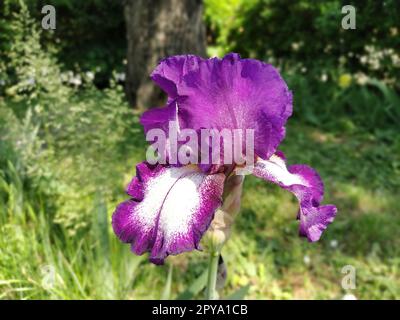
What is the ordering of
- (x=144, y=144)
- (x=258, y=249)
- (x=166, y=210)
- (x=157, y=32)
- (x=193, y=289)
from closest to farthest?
(x=166, y=210) → (x=193, y=289) → (x=258, y=249) → (x=144, y=144) → (x=157, y=32)

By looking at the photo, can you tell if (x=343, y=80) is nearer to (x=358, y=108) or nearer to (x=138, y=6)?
(x=358, y=108)

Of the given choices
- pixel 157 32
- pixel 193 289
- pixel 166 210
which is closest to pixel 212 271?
pixel 166 210

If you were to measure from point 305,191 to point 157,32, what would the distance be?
11.3 feet

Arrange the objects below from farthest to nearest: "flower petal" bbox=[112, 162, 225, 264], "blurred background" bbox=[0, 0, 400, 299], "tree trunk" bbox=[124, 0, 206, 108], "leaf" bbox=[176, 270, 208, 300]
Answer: "tree trunk" bbox=[124, 0, 206, 108], "blurred background" bbox=[0, 0, 400, 299], "leaf" bbox=[176, 270, 208, 300], "flower petal" bbox=[112, 162, 225, 264]

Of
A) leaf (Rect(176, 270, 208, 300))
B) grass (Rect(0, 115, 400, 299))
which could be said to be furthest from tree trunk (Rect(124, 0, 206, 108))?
leaf (Rect(176, 270, 208, 300))

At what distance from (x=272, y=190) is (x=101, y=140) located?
4.92 feet

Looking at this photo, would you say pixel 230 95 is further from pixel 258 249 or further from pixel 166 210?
pixel 258 249

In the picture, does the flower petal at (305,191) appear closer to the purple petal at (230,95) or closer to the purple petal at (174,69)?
the purple petal at (230,95)

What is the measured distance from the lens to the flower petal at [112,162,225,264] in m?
0.92

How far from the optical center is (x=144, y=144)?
3879 millimetres

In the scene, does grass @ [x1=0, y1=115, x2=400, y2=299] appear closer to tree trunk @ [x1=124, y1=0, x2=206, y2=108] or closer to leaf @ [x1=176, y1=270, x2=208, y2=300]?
leaf @ [x1=176, y1=270, x2=208, y2=300]

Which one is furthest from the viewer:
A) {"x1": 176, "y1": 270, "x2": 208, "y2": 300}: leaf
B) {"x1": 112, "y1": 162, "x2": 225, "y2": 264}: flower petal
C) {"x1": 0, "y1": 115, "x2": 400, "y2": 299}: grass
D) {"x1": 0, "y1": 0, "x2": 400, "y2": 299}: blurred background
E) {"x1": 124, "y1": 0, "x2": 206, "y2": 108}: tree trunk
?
{"x1": 124, "y1": 0, "x2": 206, "y2": 108}: tree trunk

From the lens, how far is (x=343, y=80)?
511 cm

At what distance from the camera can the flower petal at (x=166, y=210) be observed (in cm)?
92
